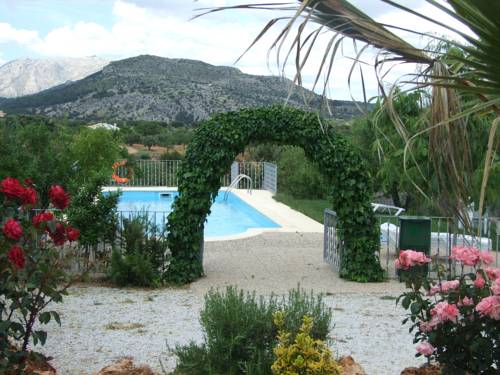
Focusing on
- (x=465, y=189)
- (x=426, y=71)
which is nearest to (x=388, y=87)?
(x=426, y=71)

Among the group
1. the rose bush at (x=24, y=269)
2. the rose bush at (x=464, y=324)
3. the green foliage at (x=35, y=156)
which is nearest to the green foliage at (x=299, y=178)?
the green foliage at (x=35, y=156)

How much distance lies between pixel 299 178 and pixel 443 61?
19.4m

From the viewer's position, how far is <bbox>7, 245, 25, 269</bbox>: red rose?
371 cm

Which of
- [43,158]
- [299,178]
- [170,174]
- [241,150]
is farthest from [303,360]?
[170,174]

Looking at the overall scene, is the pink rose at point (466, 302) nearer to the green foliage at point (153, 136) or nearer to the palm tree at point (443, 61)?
the palm tree at point (443, 61)

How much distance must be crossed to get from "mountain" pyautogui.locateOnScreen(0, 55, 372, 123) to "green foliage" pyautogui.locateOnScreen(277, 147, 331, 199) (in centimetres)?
3482

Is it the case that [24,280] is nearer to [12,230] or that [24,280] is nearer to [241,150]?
[12,230]

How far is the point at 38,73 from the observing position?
108375mm

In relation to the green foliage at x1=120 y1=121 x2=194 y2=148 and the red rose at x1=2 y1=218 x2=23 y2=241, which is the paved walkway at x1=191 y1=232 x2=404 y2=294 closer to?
the red rose at x1=2 y1=218 x2=23 y2=241

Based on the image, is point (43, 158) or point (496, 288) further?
point (43, 158)

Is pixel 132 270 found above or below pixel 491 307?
below

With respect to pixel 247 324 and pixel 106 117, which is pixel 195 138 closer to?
pixel 247 324

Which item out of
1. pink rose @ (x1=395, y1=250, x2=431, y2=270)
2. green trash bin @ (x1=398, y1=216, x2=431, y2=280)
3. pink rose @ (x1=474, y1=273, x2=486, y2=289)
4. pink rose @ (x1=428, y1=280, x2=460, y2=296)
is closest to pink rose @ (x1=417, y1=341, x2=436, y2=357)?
pink rose @ (x1=428, y1=280, x2=460, y2=296)

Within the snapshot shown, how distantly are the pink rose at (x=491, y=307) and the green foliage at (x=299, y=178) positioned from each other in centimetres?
1779
